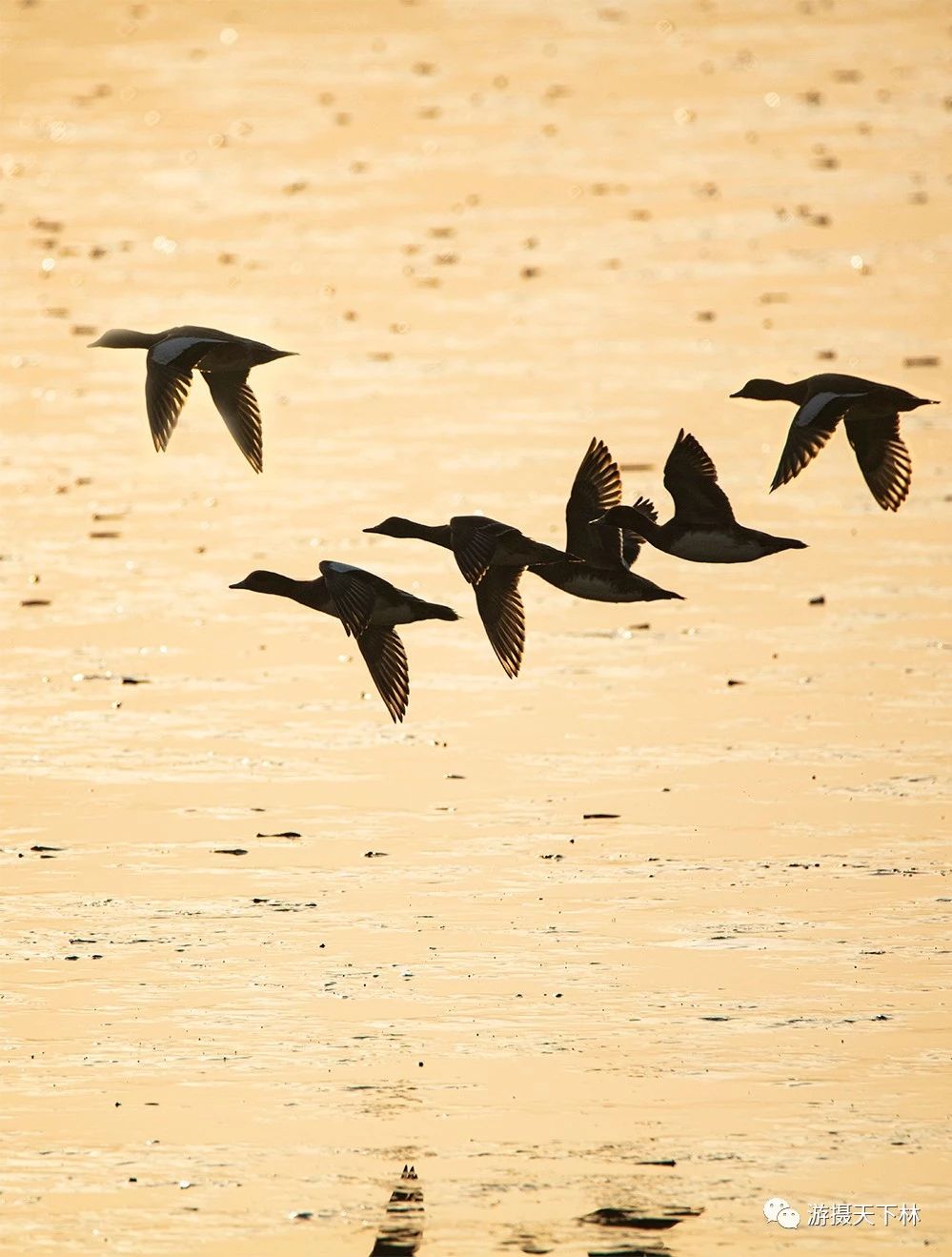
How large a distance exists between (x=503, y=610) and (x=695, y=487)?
1612 millimetres

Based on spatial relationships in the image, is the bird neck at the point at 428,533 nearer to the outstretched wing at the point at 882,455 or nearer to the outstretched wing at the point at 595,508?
the outstretched wing at the point at 595,508

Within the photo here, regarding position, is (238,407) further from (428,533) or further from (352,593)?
(352,593)

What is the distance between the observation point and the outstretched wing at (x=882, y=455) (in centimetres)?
2155

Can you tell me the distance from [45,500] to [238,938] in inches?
587

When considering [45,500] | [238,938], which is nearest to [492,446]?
[45,500]

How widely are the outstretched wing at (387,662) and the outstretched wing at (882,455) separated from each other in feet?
11.3

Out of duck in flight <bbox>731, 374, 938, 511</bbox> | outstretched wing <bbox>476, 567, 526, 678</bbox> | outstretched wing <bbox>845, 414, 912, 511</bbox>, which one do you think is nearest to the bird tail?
outstretched wing <bbox>476, 567, 526, 678</bbox>

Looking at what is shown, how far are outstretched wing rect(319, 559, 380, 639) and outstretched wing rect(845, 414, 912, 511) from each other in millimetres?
3576

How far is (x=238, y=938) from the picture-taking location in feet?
73.9

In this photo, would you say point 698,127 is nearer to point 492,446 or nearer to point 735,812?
point 492,446

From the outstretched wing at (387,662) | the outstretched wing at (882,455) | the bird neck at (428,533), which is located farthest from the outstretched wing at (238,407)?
the outstretched wing at (882,455)

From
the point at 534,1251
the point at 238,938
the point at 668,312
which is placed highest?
the point at 668,312

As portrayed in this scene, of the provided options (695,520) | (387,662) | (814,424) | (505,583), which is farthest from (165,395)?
(814,424)

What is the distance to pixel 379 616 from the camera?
2073 cm
